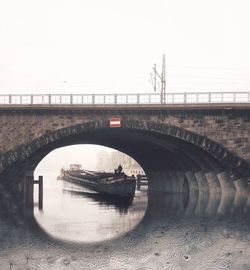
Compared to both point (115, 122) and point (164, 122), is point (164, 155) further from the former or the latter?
point (115, 122)

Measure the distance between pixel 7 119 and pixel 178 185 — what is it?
82.7 feet

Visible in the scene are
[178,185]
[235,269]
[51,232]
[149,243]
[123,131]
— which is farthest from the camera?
[178,185]

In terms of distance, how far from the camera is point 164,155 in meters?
48.2

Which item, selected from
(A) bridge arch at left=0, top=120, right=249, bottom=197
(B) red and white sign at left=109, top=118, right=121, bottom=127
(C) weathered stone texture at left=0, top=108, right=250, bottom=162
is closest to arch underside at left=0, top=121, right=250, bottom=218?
(A) bridge arch at left=0, top=120, right=249, bottom=197

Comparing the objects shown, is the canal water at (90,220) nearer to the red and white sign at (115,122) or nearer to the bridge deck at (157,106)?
the red and white sign at (115,122)

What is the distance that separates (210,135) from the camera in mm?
34938

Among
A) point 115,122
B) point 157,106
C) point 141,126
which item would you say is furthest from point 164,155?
point 115,122

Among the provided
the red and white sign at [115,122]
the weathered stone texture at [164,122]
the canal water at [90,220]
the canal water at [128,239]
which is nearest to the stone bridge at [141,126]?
the weathered stone texture at [164,122]

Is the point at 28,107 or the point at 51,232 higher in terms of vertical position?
the point at 28,107

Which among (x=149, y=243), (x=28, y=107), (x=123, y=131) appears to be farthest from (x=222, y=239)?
(x=28, y=107)

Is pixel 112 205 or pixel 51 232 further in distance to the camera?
pixel 112 205

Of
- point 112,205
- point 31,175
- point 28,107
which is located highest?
point 28,107

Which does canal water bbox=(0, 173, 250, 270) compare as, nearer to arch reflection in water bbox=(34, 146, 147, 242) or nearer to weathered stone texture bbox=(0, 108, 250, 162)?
arch reflection in water bbox=(34, 146, 147, 242)

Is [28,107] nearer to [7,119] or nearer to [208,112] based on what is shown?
[7,119]
